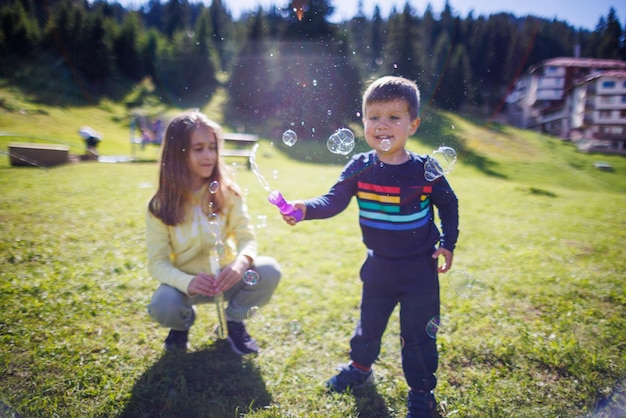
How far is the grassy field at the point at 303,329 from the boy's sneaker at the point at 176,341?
8 cm

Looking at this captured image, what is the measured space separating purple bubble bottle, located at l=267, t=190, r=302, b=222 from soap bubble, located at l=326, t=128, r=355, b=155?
66 cm

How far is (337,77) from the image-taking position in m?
2.40

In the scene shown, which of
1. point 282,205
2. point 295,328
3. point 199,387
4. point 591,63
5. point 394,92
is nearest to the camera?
point 282,205

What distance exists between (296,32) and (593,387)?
10.9 feet

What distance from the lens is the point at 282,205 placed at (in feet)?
6.21

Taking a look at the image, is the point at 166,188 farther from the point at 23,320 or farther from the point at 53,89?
the point at 53,89

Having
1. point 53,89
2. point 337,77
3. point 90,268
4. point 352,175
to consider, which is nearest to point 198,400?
point 352,175

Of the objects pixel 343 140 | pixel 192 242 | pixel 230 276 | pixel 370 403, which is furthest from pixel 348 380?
pixel 343 140

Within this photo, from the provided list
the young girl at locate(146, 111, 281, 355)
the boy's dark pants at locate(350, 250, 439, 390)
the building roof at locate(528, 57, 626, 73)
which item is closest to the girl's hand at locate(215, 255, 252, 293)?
the young girl at locate(146, 111, 281, 355)

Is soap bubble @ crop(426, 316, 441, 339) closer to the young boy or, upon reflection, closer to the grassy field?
the young boy

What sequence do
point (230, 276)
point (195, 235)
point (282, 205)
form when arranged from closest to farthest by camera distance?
point (282, 205) < point (230, 276) < point (195, 235)

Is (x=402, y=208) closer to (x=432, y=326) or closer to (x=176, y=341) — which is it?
(x=432, y=326)

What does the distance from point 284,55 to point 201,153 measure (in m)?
1.16

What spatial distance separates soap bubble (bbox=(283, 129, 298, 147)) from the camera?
258 cm
